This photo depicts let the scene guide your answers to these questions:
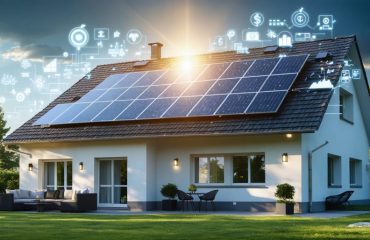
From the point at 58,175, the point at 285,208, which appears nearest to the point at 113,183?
the point at 58,175

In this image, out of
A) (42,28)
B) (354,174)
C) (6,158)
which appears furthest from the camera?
(6,158)

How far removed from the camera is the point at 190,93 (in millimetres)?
22656

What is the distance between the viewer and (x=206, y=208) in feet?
69.7

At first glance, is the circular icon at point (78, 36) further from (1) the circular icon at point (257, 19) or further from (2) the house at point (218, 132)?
(1) the circular icon at point (257, 19)

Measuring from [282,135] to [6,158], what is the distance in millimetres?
45488

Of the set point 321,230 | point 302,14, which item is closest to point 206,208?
point 302,14

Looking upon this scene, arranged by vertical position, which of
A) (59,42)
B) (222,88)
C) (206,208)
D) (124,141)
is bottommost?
(206,208)

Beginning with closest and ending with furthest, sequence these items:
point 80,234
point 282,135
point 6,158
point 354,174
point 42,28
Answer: point 80,234
point 282,135
point 42,28
point 354,174
point 6,158

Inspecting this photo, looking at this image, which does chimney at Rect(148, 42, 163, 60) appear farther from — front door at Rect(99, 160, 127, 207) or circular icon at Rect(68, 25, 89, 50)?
front door at Rect(99, 160, 127, 207)

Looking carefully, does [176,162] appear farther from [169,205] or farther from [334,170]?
[334,170]

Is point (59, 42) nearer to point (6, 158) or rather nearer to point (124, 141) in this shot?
point (124, 141)

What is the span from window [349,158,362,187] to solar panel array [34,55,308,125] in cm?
622

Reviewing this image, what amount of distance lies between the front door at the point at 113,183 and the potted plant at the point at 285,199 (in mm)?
6151

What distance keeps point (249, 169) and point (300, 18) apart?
5151 mm
